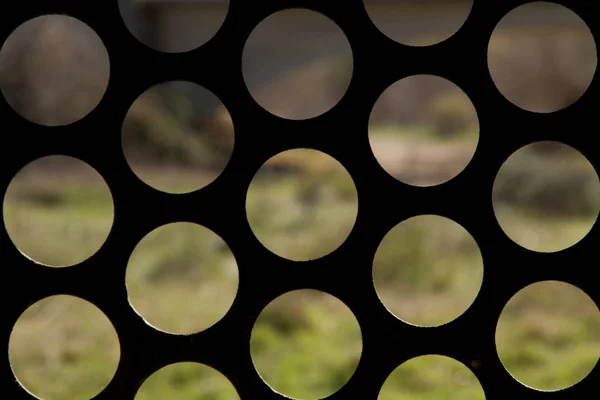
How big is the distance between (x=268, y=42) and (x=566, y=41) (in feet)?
1.28

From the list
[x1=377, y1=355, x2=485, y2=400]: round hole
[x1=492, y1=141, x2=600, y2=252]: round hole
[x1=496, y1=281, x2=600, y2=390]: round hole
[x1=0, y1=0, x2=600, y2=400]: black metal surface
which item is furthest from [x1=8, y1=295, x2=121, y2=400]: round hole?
[x1=492, y1=141, x2=600, y2=252]: round hole

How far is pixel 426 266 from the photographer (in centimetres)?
85

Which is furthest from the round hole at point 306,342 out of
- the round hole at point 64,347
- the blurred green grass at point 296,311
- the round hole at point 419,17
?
the round hole at point 419,17

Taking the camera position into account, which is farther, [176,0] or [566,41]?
[566,41]

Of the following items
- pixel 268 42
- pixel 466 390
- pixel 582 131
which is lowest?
pixel 466 390

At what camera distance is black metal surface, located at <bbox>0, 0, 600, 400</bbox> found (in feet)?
1.10

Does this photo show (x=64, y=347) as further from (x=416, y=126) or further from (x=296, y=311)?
(x=416, y=126)

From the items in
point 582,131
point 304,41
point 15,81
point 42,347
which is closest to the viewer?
point 582,131

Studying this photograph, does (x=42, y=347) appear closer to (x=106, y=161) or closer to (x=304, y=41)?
(x=106, y=161)

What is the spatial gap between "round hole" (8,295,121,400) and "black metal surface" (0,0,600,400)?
124mm

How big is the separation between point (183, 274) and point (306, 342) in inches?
8.1

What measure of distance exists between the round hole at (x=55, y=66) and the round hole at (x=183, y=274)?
0.58 ft

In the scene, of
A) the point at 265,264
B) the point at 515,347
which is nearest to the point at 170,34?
the point at 265,264

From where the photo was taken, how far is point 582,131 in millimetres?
333
